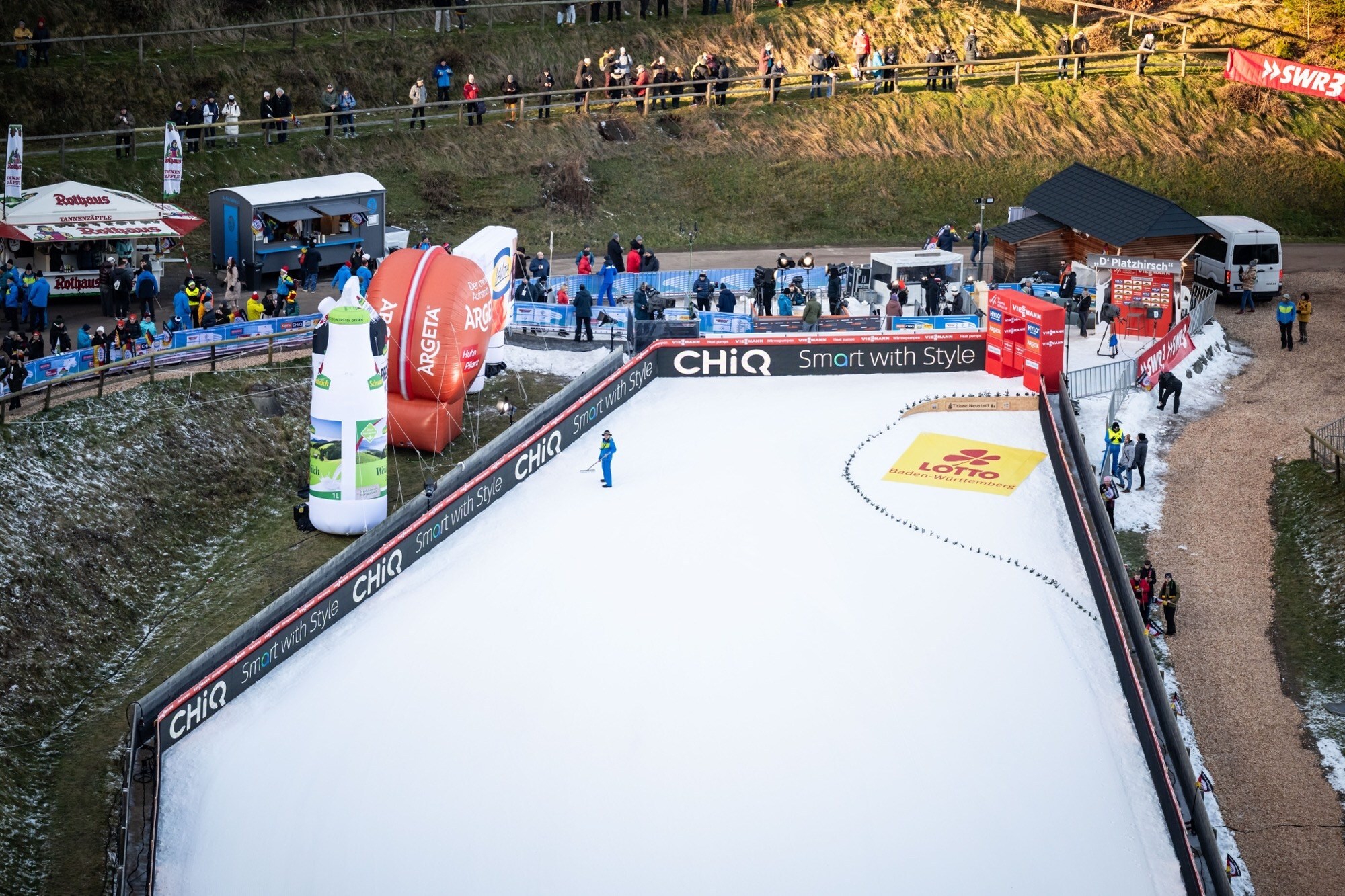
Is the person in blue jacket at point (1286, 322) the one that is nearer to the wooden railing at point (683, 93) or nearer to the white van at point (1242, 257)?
the white van at point (1242, 257)

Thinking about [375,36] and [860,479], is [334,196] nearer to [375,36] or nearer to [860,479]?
[375,36]

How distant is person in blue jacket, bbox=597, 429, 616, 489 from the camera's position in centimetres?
3019

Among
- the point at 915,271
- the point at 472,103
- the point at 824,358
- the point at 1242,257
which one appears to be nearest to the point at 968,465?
the point at 824,358

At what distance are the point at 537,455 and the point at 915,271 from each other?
13654 millimetres

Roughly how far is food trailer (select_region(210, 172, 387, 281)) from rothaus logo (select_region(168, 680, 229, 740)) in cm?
1809

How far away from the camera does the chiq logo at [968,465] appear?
103ft

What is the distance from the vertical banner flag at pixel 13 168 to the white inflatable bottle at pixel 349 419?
9.28 metres

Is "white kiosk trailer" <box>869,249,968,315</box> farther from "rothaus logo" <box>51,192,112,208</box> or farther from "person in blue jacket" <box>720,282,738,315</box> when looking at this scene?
Answer: "rothaus logo" <box>51,192,112,208</box>

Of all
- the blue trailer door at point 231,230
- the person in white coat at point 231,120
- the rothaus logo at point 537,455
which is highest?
the person in white coat at point 231,120

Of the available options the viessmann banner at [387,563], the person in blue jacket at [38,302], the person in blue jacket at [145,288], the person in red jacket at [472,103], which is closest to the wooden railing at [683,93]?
the person in red jacket at [472,103]

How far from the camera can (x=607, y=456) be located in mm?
30328

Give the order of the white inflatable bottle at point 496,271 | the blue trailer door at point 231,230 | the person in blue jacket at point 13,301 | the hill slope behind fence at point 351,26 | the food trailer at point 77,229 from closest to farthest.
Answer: the white inflatable bottle at point 496,271
the person in blue jacket at point 13,301
the food trailer at point 77,229
the blue trailer door at point 231,230
the hill slope behind fence at point 351,26

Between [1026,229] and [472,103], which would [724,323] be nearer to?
[1026,229]

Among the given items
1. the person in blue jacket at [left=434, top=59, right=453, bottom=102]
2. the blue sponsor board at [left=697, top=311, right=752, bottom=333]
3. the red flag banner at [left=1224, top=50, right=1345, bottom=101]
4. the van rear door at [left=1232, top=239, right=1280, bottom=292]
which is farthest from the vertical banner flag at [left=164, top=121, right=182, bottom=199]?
the red flag banner at [left=1224, top=50, right=1345, bottom=101]
